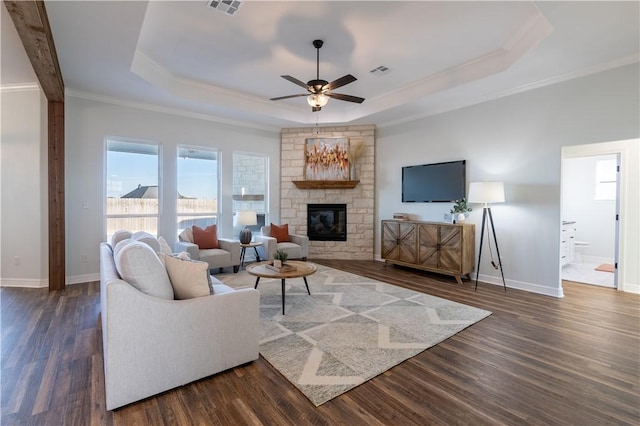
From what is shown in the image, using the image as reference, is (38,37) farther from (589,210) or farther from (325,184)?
(589,210)

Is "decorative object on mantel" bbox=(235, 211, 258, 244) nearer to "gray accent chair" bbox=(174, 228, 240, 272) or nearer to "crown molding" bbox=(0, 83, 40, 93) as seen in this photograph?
"gray accent chair" bbox=(174, 228, 240, 272)

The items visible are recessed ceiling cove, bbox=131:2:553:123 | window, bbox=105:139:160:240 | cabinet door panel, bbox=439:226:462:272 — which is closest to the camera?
recessed ceiling cove, bbox=131:2:553:123

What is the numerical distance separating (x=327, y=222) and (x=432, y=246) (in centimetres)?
256

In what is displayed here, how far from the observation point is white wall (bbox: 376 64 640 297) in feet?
12.2

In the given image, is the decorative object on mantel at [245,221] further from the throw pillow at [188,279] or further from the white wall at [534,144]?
the white wall at [534,144]

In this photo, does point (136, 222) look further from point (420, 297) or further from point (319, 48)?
point (420, 297)

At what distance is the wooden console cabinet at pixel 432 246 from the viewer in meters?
4.77

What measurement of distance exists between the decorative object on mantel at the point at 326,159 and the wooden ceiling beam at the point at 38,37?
430 centimetres

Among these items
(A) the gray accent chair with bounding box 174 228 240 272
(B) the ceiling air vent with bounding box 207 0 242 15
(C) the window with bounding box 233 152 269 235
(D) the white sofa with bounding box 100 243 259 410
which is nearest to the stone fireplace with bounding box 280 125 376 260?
(C) the window with bounding box 233 152 269 235

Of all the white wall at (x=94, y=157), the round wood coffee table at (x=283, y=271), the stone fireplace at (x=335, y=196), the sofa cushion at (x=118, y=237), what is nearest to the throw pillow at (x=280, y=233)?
the stone fireplace at (x=335, y=196)

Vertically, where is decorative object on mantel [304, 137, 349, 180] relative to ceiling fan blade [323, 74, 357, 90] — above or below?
below

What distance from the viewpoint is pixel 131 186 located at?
204 inches

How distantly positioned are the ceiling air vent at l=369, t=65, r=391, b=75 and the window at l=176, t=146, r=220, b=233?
3.49m

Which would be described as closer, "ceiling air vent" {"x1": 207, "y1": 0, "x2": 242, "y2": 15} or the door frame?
"ceiling air vent" {"x1": 207, "y1": 0, "x2": 242, "y2": 15}
